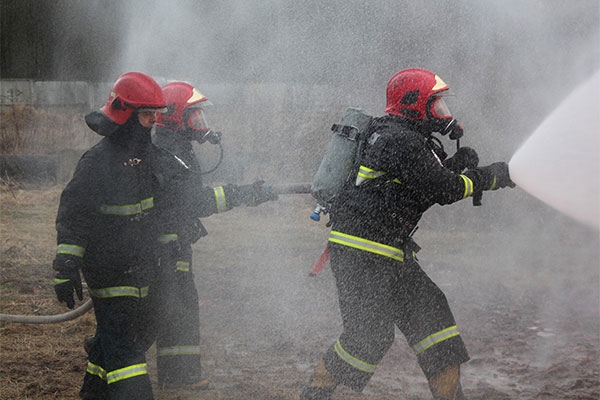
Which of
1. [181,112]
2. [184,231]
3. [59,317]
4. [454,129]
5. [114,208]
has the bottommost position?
[59,317]

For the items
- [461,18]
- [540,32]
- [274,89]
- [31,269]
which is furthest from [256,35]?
[31,269]

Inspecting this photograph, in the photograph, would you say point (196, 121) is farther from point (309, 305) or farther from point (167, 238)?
point (309, 305)

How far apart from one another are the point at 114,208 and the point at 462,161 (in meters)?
1.66

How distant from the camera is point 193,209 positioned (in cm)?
391

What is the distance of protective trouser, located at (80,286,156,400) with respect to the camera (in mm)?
3094

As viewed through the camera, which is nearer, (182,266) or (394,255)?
(394,255)

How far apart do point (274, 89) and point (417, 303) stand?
831cm

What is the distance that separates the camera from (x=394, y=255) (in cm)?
337

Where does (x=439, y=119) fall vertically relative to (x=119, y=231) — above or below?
above

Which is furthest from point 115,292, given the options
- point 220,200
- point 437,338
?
point 437,338

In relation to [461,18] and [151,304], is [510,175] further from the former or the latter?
[461,18]

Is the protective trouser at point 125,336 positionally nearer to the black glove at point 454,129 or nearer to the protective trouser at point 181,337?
the protective trouser at point 181,337

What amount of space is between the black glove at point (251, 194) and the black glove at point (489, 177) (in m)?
1.13

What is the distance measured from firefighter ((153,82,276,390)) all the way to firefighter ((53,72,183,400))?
325 mm
